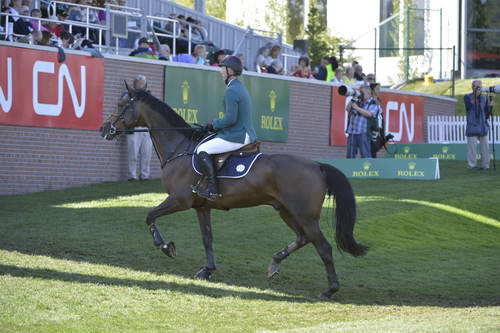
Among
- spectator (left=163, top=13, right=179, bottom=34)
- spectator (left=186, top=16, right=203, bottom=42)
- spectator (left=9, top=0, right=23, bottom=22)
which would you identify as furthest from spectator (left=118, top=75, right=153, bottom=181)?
spectator (left=186, top=16, right=203, bottom=42)

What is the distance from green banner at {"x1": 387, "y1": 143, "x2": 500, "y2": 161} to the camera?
26438mm

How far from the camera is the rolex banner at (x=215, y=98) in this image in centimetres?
2169

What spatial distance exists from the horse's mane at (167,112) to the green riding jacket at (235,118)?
745 mm

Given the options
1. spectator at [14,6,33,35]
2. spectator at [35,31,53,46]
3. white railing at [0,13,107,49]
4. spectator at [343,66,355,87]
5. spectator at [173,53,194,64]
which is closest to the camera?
spectator at [35,31,53,46]

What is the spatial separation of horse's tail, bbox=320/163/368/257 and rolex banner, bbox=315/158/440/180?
9863 millimetres

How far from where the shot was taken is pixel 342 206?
10875 mm

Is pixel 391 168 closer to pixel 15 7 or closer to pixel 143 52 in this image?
pixel 143 52

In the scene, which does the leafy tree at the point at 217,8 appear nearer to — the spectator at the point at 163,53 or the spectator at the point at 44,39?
the spectator at the point at 163,53

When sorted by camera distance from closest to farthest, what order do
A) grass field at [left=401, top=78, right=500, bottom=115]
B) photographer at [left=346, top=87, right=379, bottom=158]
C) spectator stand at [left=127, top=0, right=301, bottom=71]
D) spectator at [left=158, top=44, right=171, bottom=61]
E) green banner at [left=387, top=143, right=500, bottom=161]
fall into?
photographer at [left=346, top=87, right=379, bottom=158] < spectator at [left=158, top=44, right=171, bottom=61] < green banner at [left=387, top=143, right=500, bottom=161] < spectator stand at [left=127, top=0, right=301, bottom=71] < grass field at [left=401, top=78, right=500, bottom=115]

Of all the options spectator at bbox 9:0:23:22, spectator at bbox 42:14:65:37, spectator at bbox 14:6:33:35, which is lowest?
spectator at bbox 14:6:33:35

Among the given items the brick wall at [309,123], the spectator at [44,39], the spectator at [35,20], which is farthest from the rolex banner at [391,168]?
the spectator at [35,20]

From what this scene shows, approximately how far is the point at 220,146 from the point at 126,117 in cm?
169

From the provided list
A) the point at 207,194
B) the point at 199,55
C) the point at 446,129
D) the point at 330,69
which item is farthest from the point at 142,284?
the point at 446,129

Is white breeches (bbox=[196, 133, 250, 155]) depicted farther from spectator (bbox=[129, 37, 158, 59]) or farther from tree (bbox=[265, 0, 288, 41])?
tree (bbox=[265, 0, 288, 41])
